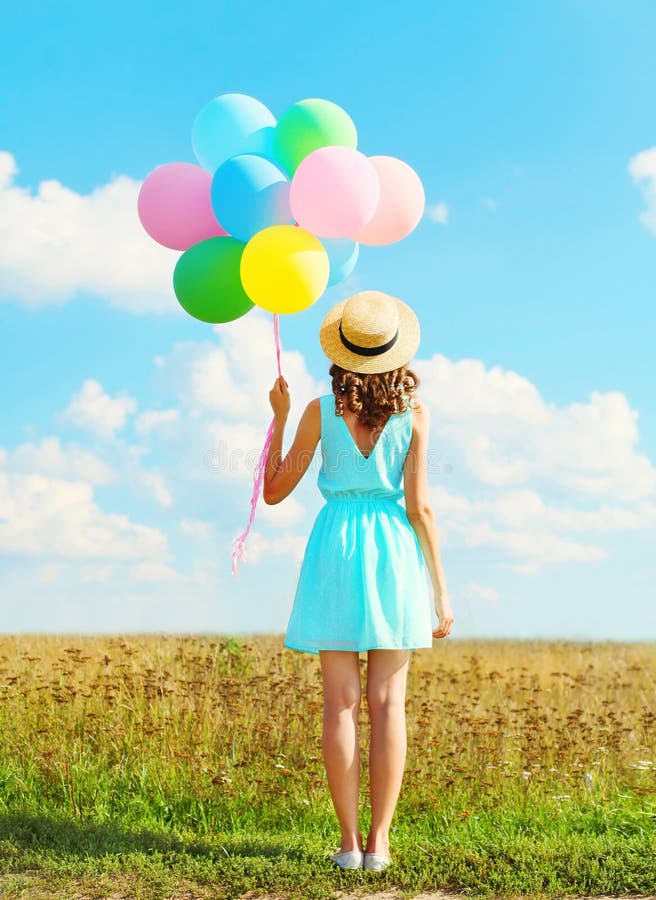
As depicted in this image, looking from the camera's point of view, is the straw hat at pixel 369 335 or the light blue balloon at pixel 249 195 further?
the light blue balloon at pixel 249 195

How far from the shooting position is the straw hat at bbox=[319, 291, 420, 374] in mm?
4562

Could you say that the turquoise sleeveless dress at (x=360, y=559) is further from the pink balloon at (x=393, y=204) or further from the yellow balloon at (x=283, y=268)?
the pink balloon at (x=393, y=204)

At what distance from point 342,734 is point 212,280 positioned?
2614mm

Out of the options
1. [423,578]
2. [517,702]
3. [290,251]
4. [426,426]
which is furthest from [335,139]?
[517,702]

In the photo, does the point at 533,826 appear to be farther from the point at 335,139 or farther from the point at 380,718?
the point at 335,139

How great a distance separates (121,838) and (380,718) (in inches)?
76.7

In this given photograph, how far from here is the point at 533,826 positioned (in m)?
Answer: 5.64

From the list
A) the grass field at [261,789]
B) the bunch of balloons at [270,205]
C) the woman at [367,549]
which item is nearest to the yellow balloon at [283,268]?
the bunch of balloons at [270,205]

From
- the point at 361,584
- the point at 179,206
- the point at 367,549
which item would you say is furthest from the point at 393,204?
the point at 361,584

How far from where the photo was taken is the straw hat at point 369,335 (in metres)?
4.56

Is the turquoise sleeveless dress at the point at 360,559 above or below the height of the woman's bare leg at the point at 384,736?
above

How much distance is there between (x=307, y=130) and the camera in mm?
5043

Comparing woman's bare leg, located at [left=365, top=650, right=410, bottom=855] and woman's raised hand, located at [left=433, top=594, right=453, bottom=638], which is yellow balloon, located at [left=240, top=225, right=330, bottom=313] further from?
woman's bare leg, located at [left=365, top=650, right=410, bottom=855]

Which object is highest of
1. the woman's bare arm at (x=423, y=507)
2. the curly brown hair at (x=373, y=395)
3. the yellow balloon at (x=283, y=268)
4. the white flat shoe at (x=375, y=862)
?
the yellow balloon at (x=283, y=268)
